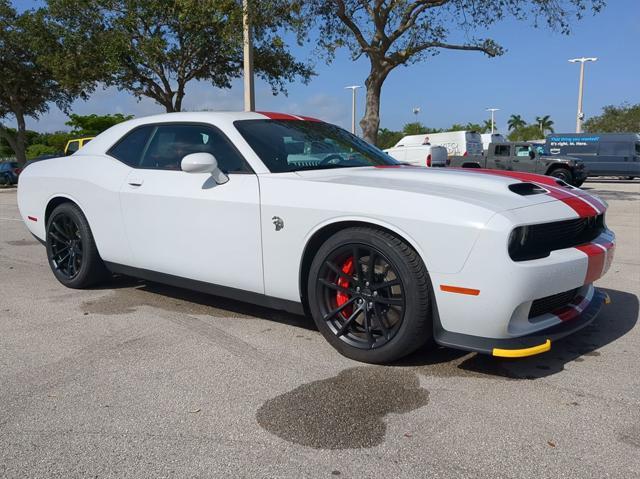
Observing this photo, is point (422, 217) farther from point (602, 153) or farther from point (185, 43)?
point (602, 153)

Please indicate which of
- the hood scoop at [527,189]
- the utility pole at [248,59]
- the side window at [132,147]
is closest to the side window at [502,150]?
the utility pole at [248,59]

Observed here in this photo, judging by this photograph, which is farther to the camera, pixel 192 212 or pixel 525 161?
pixel 525 161

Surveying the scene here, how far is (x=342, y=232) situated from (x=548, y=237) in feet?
3.56

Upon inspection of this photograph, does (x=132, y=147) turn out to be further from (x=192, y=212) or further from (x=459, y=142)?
(x=459, y=142)

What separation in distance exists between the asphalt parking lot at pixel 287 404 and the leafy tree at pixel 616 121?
47716 mm

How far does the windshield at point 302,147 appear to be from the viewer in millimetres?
3852

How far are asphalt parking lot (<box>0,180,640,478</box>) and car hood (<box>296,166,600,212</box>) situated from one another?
948mm

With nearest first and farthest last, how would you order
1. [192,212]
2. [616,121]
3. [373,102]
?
[192,212] < [373,102] < [616,121]

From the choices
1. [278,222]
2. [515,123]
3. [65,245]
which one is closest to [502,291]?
[278,222]

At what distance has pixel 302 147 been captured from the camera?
4.07 metres

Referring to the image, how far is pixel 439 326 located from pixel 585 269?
0.87 metres

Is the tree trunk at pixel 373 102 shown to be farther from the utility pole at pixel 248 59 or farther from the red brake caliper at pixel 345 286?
the red brake caliper at pixel 345 286

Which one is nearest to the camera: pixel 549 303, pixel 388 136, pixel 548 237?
pixel 548 237

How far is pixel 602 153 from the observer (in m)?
24.8
